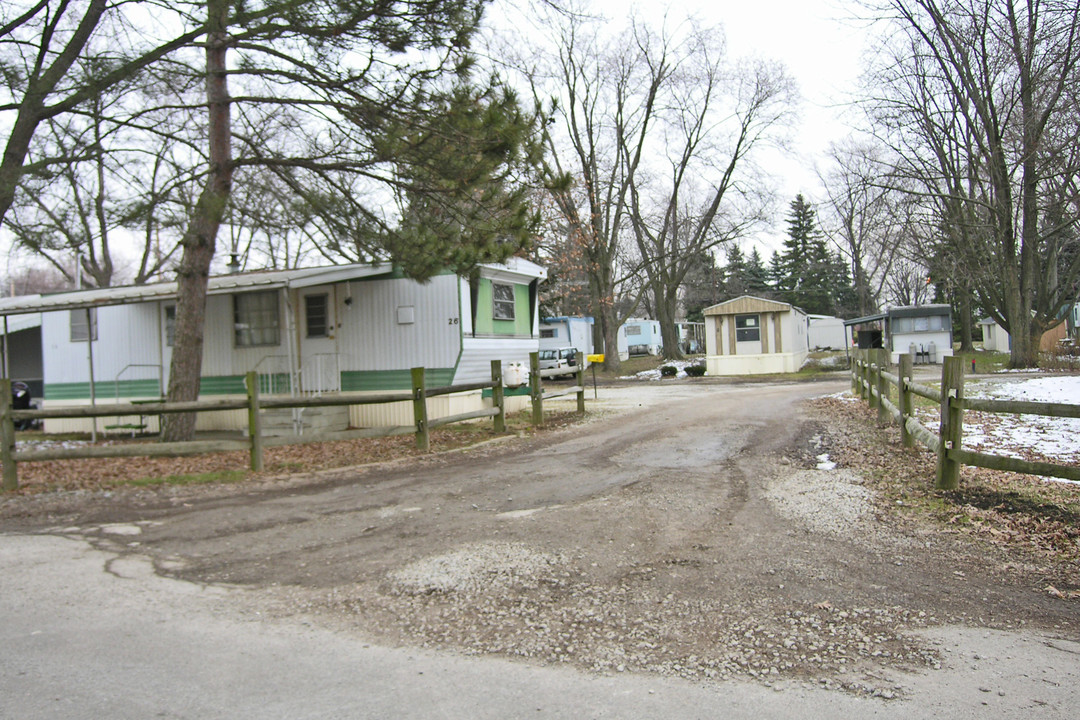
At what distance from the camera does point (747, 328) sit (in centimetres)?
2966

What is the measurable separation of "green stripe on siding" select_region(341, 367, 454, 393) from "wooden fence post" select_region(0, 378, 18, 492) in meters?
5.99

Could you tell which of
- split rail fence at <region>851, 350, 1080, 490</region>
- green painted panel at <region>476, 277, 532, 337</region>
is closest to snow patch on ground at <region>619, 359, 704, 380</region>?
green painted panel at <region>476, 277, 532, 337</region>

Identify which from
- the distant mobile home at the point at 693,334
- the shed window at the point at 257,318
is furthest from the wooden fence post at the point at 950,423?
the distant mobile home at the point at 693,334

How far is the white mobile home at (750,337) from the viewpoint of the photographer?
29.2 m

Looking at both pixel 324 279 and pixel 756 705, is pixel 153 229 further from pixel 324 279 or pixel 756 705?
pixel 756 705

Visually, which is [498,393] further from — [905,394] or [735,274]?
[735,274]

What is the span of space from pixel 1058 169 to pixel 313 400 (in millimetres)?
17345

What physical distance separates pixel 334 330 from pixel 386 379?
1.29m

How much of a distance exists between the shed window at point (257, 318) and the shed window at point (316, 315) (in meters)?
0.52

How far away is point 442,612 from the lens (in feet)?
13.0

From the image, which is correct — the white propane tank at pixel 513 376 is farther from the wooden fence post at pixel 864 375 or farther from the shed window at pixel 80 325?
Answer: the shed window at pixel 80 325

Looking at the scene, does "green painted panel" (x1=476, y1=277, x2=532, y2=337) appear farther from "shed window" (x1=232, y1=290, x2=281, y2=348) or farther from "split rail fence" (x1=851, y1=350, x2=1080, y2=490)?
"split rail fence" (x1=851, y1=350, x2=1080, y2=490)

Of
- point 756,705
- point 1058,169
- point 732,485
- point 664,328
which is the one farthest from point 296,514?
point 664,328

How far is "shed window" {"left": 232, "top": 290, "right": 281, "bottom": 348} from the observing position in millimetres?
13820
